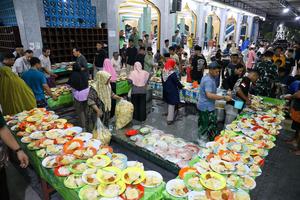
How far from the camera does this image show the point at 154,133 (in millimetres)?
3566

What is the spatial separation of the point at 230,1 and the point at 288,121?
1428 centimetres

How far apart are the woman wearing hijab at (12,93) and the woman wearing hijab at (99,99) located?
3.74ft

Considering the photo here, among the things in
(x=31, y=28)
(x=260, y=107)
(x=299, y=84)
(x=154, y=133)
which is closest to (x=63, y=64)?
(x=31, y=28)

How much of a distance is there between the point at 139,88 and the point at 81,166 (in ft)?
9.60

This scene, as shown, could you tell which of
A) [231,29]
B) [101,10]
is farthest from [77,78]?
[231,29]

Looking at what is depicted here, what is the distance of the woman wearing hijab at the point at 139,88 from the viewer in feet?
15.6

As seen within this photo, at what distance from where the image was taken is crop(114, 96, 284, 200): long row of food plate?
1904 mm

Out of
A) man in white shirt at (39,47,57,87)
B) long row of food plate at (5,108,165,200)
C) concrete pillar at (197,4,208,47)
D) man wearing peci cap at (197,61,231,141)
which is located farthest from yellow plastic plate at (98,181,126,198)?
concrete pillar at (197,4,208,47)

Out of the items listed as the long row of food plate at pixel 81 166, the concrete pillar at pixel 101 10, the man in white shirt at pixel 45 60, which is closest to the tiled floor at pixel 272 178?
the long row of food plate at pixel 81 166

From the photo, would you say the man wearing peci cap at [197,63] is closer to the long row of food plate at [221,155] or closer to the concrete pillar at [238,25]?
the long row of food plate at [221,155]

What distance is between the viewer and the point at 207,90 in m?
3.51

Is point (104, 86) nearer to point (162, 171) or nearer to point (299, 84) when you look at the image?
point (162, 171)

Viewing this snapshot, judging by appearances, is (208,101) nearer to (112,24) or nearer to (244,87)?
(244,87)

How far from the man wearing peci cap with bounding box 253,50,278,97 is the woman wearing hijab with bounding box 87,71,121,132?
353 centimetres
